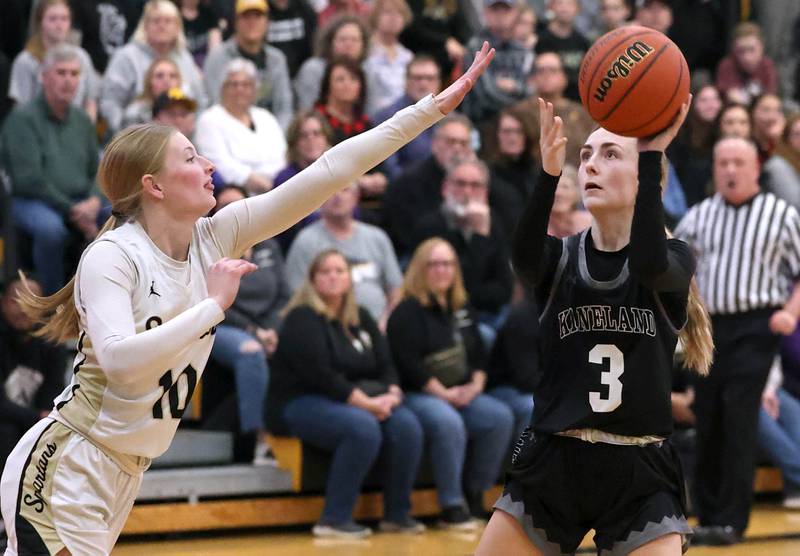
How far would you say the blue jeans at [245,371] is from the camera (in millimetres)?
7945

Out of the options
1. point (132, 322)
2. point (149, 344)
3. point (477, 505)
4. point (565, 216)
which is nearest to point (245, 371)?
point (477, 505)

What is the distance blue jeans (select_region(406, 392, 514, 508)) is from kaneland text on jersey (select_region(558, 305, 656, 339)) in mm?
4008

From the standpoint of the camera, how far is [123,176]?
3881 mm

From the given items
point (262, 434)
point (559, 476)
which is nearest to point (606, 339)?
point (559, 476)

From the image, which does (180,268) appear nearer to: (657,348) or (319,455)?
Answer: (657,348)

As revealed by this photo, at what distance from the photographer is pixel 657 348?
403 cm

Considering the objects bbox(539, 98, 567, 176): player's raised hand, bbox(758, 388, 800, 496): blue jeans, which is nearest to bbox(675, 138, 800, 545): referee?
bbox(758, 388, 800, 496): blue jeans

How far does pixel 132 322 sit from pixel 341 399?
170 inches

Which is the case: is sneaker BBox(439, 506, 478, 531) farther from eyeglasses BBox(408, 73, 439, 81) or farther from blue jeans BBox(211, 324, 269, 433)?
eyeglasses BBox(408, 73, 439, 81)

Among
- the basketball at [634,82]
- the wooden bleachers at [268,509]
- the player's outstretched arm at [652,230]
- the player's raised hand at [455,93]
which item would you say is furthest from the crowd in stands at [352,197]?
the player's outstretched arm at [652,230]

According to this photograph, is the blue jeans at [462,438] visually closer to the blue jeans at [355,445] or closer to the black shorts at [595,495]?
the blue jeans at [355,445]

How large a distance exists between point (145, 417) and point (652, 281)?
1.49m

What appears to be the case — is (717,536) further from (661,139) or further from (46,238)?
(661,139)

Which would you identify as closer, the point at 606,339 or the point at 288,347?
the point at 606,339
